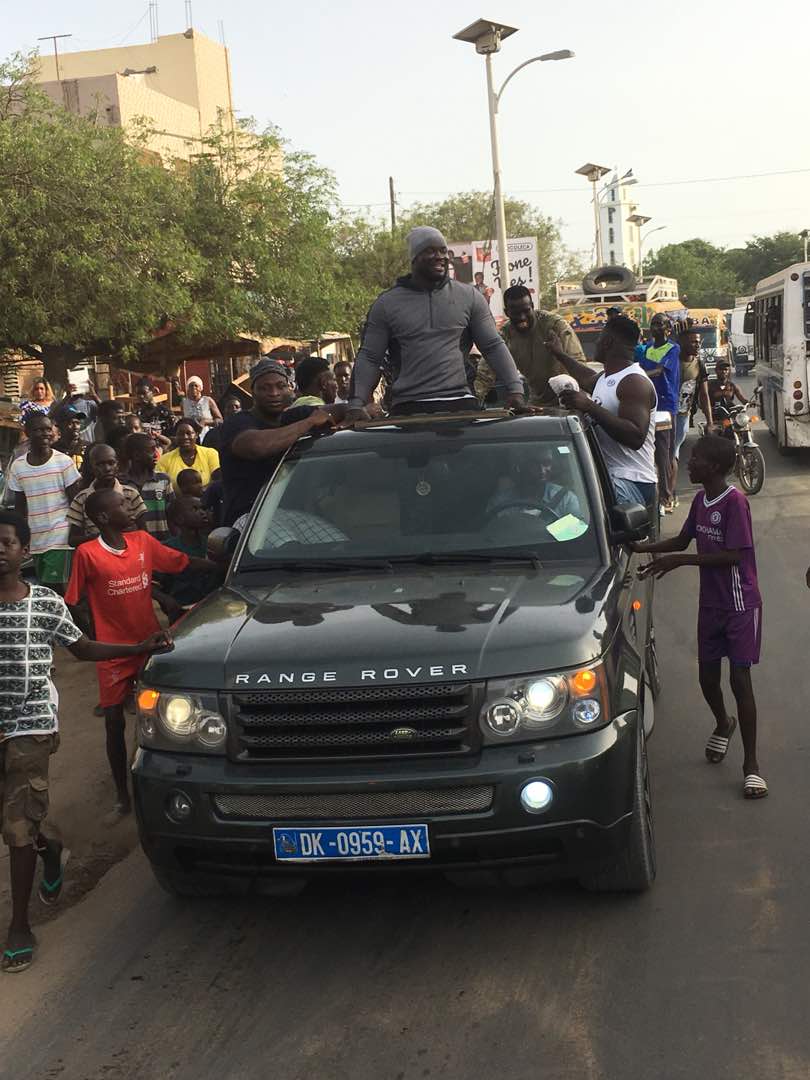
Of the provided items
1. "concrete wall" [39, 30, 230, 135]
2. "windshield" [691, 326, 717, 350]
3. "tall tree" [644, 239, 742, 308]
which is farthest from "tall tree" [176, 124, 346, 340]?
"tall tree" [644, 239, 742, 308]

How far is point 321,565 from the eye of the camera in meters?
5.37

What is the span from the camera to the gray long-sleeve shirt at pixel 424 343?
26.2 feet

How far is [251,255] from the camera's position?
3002cm

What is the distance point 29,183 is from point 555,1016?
809 inches

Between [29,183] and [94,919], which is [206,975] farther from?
[29,183]

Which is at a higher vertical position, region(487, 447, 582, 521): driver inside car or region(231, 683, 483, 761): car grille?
region(487, 447, 582, 521): driver inside car

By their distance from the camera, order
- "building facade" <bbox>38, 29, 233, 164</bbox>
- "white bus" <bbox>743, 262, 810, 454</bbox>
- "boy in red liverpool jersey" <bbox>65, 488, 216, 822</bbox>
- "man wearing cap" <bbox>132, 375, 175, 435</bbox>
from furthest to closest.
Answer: "building facade" <bbox>38, 29, 233, 164</bbox>
"white bus" <bbox>743, 262, 810, 454</bbox>
"man wearing cap" <bbox>132, 375, 175, 435</bbox>
"boy in red liverpool jersey" <bbox>65, 488, 216, 822</bbox>

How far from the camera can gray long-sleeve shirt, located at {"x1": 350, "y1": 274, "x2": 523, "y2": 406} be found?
7.98 meters

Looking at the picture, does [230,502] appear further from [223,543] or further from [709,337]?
[709,337]

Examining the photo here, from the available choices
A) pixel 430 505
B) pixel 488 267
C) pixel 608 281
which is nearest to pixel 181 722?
pixel 430 505

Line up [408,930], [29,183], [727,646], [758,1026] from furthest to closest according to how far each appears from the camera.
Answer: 1. [29,183]
2. [727,646]
3. [408,930]
4. [758,1026]

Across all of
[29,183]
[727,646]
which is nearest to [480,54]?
[29,183]

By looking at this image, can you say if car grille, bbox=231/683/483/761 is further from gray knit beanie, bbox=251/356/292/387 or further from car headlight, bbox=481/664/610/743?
gray knit beanie, bbox=251/356/292/387

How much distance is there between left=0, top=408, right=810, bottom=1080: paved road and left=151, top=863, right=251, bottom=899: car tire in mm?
→ 158
